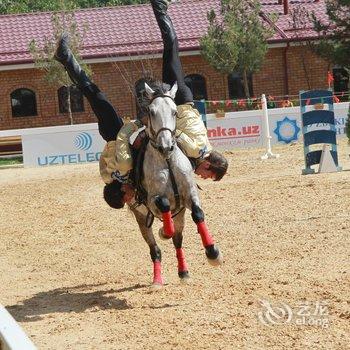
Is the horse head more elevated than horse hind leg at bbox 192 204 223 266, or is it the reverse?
the horse head

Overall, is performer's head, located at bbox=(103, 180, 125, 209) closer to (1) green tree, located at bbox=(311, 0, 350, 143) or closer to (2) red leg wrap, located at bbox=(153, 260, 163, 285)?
(2) red leg wrap, located at bbox=(153, 260, 163, 285)

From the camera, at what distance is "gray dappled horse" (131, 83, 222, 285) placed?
8.40 m

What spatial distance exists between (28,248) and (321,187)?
587 centimetres

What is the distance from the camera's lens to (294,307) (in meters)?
7.57

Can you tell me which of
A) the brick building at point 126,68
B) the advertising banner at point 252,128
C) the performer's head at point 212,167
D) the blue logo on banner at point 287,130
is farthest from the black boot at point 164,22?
the brick building at point 126,68

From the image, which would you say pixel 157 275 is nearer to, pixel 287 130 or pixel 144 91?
pixel 144 91

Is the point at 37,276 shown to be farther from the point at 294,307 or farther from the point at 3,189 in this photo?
the point at 3,189

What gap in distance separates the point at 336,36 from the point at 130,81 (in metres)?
8.77

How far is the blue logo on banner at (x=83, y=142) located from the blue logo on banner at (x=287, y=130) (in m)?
5.68

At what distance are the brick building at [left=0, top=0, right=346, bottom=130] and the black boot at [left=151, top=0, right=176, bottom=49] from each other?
28828mm

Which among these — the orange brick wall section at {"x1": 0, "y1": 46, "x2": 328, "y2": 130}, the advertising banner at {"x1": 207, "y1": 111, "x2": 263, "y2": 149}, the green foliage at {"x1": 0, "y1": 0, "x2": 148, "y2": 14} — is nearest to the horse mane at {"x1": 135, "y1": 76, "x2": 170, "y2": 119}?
the advertising banner at {"x1": 207, "y1": 111, "x2": 263, "y2": 149}

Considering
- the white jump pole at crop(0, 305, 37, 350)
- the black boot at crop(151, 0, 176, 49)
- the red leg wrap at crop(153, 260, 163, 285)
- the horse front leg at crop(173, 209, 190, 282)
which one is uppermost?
the black boot at crop(151, 0, 176, 49)

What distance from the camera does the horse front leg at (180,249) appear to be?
9305 mm

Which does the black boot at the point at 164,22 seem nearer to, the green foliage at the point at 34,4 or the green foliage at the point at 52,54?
the green foliage at the point at 52,54
